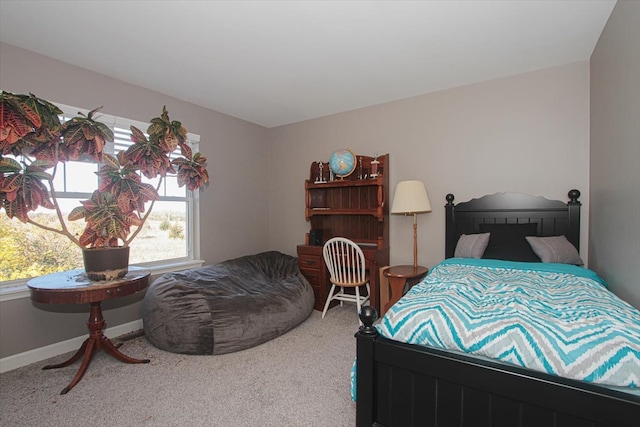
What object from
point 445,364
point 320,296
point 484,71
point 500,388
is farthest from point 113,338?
point 484,71

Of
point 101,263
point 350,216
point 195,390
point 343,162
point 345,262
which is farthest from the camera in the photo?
point 350,216

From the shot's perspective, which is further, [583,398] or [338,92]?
[338,92]

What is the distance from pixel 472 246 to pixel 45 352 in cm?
375

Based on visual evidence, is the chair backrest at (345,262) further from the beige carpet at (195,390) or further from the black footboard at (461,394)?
the black footboard at (461,394)

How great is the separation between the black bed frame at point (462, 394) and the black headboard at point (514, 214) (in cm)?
212

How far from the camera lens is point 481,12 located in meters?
2.02

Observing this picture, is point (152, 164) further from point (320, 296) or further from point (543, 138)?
point (543, 138)

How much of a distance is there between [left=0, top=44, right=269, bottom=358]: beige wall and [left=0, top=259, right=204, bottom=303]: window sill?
5 cm

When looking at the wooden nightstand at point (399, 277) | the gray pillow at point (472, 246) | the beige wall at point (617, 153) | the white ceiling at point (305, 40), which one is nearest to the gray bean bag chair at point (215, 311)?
the wooden nightstand at point (399, 277)

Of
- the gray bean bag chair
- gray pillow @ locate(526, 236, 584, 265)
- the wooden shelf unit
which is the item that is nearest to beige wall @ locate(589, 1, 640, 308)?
gray pillow @ locate(526, 236, 584, 265)

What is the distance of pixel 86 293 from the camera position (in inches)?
81.1

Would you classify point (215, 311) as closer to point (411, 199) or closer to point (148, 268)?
point (148, 268)

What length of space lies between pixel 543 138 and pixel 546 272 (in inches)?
52.3

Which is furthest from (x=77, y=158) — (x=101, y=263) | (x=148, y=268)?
(x=148, y=268)
